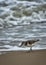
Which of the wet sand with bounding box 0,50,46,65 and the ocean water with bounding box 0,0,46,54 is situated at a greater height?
the ocean water with bounding box 0,0,46,54

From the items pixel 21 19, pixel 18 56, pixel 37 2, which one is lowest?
pixel 18 56

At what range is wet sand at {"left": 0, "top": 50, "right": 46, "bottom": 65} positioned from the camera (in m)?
1.38

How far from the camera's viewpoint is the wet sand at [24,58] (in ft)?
4.54

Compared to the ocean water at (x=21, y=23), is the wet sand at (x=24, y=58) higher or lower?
lower

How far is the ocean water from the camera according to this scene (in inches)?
51.2

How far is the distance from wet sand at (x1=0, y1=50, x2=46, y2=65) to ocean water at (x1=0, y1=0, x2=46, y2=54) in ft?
0.12

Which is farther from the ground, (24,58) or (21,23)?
(21,23)

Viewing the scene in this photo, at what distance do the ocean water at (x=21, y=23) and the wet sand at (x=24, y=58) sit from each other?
4cm

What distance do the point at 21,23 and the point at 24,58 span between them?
10.4 inches

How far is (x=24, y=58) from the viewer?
139 centimetres

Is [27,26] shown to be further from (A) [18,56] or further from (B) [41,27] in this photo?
(A) [18,56]

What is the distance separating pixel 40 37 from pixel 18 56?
0.22 metres

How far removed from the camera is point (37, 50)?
1390mm

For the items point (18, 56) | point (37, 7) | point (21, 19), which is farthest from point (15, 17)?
point (18, 56)
